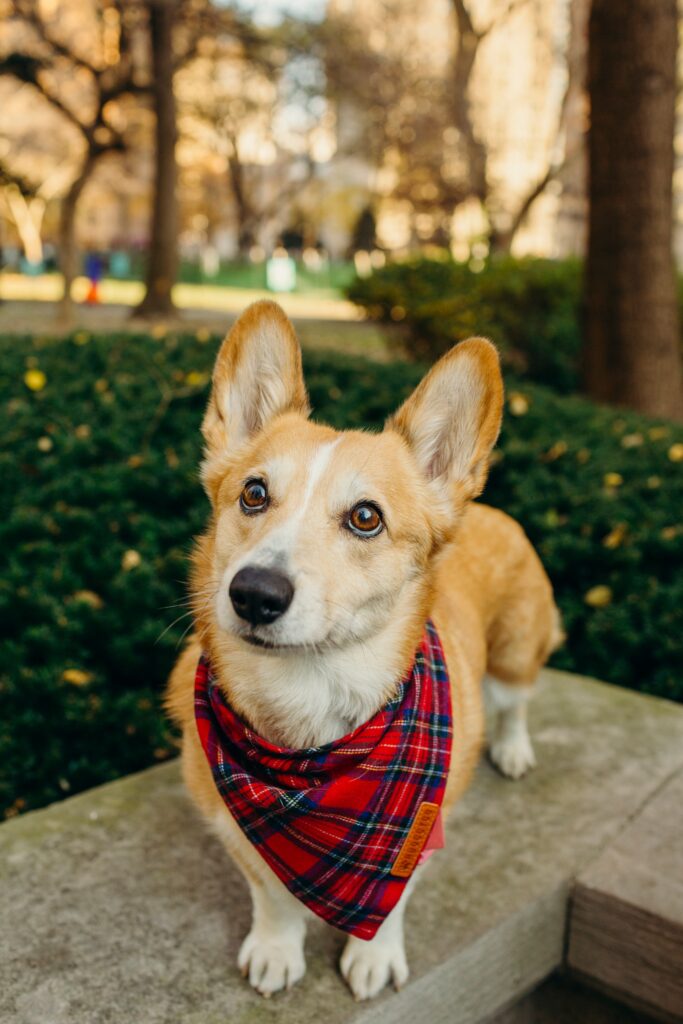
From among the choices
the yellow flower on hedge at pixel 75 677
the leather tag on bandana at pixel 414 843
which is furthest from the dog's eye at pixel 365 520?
the yellow flower on hedge at pixel 75 677

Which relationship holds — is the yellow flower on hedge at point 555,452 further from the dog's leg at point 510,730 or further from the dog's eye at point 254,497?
the dog's eye at point 254,497

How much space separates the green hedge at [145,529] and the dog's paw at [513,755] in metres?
1.15

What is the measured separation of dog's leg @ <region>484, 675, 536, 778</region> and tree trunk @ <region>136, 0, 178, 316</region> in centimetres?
1329

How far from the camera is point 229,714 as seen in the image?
230 centimetres

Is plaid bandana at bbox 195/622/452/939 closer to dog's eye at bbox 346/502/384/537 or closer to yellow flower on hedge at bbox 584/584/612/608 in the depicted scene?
dog's eye at bbox 346/502/384/537

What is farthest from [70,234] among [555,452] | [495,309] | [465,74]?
[555,452]

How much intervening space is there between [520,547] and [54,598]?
1961mm

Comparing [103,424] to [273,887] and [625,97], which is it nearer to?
[273,887]

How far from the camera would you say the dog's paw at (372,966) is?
90.6 inches

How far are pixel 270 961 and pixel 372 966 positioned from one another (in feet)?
0.85

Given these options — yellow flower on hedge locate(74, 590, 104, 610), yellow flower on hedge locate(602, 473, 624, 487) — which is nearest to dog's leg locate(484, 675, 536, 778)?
yellow flower on hedge locate(74, 590, 104, 610)

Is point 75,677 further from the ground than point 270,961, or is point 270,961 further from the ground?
point 75,677

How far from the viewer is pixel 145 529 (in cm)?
443

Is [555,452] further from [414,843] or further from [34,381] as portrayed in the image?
[414,843]
